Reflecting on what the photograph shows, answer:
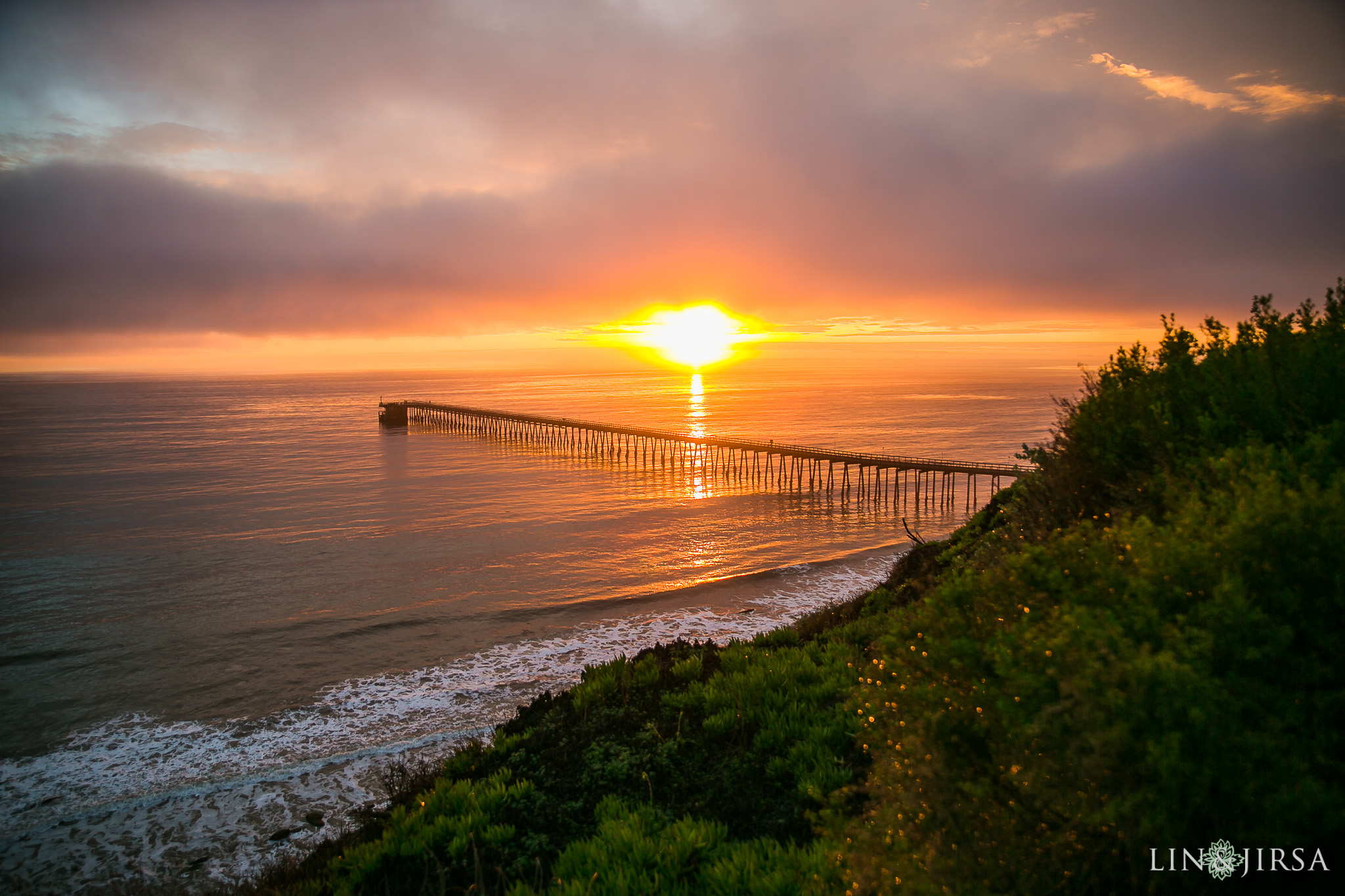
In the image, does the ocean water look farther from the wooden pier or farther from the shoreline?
the wooden pier

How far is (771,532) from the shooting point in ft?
111

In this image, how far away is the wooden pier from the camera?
42344mm

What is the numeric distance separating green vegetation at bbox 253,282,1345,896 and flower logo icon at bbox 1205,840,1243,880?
0.15 feet

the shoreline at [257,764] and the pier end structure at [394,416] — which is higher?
the pier end structure at [394,416]

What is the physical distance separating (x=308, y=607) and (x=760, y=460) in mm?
45557

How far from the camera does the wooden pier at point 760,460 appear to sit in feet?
139

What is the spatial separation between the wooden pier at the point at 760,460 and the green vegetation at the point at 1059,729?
→ 20160 mm

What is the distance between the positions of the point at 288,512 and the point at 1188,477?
4211 cm

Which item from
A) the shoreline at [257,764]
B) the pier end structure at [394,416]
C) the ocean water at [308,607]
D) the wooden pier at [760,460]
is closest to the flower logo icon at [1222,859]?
the shoreline at [257,764]

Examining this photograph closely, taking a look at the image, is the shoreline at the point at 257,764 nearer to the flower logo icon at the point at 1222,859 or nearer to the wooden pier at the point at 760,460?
the flower logo icon at the point at 1222,859

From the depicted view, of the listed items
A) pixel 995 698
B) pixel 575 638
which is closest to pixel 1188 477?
pixel 995 698

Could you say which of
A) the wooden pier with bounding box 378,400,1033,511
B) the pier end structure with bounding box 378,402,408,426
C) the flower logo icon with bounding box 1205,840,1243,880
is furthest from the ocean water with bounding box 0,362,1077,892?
the pier end structure with bounding box 378,402,408,426

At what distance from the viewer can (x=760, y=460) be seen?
63219 mm

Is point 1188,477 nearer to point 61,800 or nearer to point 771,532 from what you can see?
point 61,800
